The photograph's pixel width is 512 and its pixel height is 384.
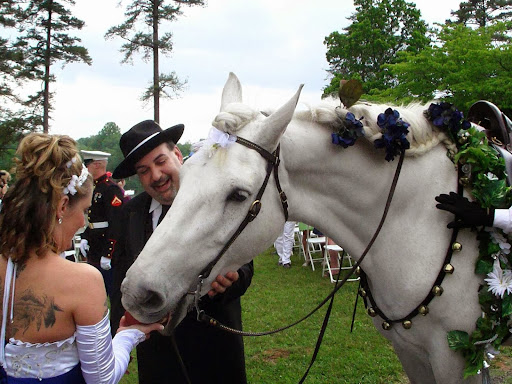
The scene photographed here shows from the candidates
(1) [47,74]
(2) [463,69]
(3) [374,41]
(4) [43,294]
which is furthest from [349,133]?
(3) [374,41]

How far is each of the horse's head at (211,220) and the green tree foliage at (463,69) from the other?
1446 cm

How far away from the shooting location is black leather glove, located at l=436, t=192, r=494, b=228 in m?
1.92

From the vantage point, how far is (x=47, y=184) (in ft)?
5.39

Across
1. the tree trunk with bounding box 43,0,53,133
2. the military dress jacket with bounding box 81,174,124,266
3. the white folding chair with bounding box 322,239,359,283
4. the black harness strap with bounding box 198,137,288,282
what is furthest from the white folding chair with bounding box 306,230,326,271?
the tree trunk with bounding box 43,0,53,133

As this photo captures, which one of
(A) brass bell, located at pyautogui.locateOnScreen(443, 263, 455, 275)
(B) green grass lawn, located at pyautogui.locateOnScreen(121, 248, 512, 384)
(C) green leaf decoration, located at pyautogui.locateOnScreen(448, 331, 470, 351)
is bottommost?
A: (B) green grass lawn, located at pyautogui.locateOnScreen(121, 248, 512, 384)

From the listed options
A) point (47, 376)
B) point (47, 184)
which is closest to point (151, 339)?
point (47, 376)

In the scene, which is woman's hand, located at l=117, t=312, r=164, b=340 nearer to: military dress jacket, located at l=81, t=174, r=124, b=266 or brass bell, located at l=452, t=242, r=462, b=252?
brass bell, located at l=452, t=242, r=462, b=252

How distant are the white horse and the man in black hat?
1.88 ft

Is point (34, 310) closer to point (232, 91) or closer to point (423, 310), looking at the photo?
point (232, 91)

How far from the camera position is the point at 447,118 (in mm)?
2135

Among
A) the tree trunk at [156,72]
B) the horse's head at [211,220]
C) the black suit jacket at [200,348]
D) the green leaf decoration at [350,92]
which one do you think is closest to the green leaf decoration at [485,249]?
the green leaf decoration at [350,92]

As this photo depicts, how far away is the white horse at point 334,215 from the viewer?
5.83 ft

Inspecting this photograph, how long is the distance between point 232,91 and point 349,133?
0.76m

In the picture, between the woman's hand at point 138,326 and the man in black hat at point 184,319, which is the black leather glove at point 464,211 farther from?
the woman's hand at point 138,326
